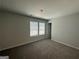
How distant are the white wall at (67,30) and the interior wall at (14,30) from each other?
97.9 inches

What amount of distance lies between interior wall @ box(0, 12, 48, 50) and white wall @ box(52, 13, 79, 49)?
2487 mm

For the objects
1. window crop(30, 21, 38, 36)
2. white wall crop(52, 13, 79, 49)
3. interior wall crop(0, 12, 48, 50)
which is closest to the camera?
interior wall crop(0, 12, 48, 50)

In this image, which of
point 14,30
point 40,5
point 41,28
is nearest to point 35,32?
point 41,28

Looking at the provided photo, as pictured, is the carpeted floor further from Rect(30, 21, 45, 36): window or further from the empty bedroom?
Rect(30, 21, 45, 36): window

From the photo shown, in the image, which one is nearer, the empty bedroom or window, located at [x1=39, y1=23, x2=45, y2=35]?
the empty bedroom

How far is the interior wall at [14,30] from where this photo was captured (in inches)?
139

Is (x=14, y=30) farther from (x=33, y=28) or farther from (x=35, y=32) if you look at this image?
(x=35, y=32)

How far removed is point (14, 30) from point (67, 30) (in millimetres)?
3693

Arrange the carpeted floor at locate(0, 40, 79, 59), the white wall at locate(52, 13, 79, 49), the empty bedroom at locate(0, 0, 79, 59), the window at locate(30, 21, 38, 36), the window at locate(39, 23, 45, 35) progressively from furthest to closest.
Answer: the window at locate(39, 23, 45, 35) → the window at locate(30, 21, 38, 36) → the white wall at locate(52, 13, 79, 49) → the empty bedroom at locate(0, 0, 79, 59) → the carpeted floor at locate(0, 40, 79, 59)

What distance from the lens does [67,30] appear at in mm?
4430

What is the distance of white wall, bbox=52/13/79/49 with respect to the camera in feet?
12.7

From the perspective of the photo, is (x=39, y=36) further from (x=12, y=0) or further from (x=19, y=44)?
(x=12, y=0)

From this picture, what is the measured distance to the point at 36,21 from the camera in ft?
18.7

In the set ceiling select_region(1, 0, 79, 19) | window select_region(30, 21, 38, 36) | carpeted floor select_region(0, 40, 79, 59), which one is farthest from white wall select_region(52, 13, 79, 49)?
window select_region(30, 21, 38, 36)
